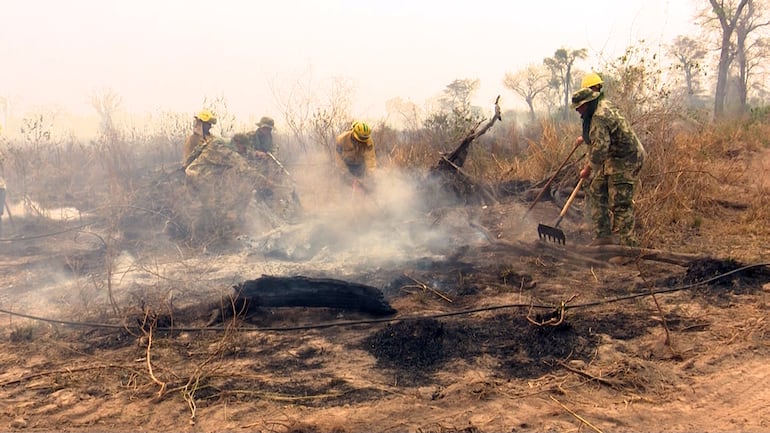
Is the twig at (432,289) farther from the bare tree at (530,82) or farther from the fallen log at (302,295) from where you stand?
the bare tree at (530,82)

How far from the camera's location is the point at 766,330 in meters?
3.60

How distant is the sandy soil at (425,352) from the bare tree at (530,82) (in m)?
20.4

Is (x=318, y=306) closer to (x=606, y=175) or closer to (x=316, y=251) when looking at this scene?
(x=316, y=251)

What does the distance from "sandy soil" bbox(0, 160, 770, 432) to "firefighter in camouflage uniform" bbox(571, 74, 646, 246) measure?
532mm

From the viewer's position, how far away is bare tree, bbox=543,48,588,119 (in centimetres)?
2195

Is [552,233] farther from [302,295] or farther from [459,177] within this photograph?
[302,295]

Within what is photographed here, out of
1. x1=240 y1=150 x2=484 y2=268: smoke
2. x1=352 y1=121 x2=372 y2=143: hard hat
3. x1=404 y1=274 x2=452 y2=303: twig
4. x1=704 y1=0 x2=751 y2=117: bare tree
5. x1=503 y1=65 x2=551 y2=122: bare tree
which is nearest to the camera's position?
x1=404 y1=274 x2=452 y2=303: twig

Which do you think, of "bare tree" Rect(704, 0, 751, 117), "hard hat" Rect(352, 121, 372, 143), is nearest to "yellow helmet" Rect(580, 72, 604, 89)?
"hard hat" Rect(352, 121, 372, 143)

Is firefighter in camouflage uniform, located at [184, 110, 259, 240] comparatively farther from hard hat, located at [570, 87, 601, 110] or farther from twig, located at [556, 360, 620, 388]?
twig, located at [556, 360, 620, 388]

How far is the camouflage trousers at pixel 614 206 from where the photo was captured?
574 cm

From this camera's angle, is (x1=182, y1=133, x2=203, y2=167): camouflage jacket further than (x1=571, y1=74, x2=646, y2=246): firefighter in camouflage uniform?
Yes

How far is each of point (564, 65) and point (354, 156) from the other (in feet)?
62.3

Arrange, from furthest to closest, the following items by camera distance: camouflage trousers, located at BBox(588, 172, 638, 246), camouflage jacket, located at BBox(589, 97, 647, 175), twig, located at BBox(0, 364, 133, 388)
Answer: camouflage trousers, located at BBox(588, 172, 638, 246)
camouflage jacket, located at BBox(589, 97, 647, 175)
twig, located at BBox(0, 364, 133, 388)

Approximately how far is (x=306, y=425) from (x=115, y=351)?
6.93 feet
